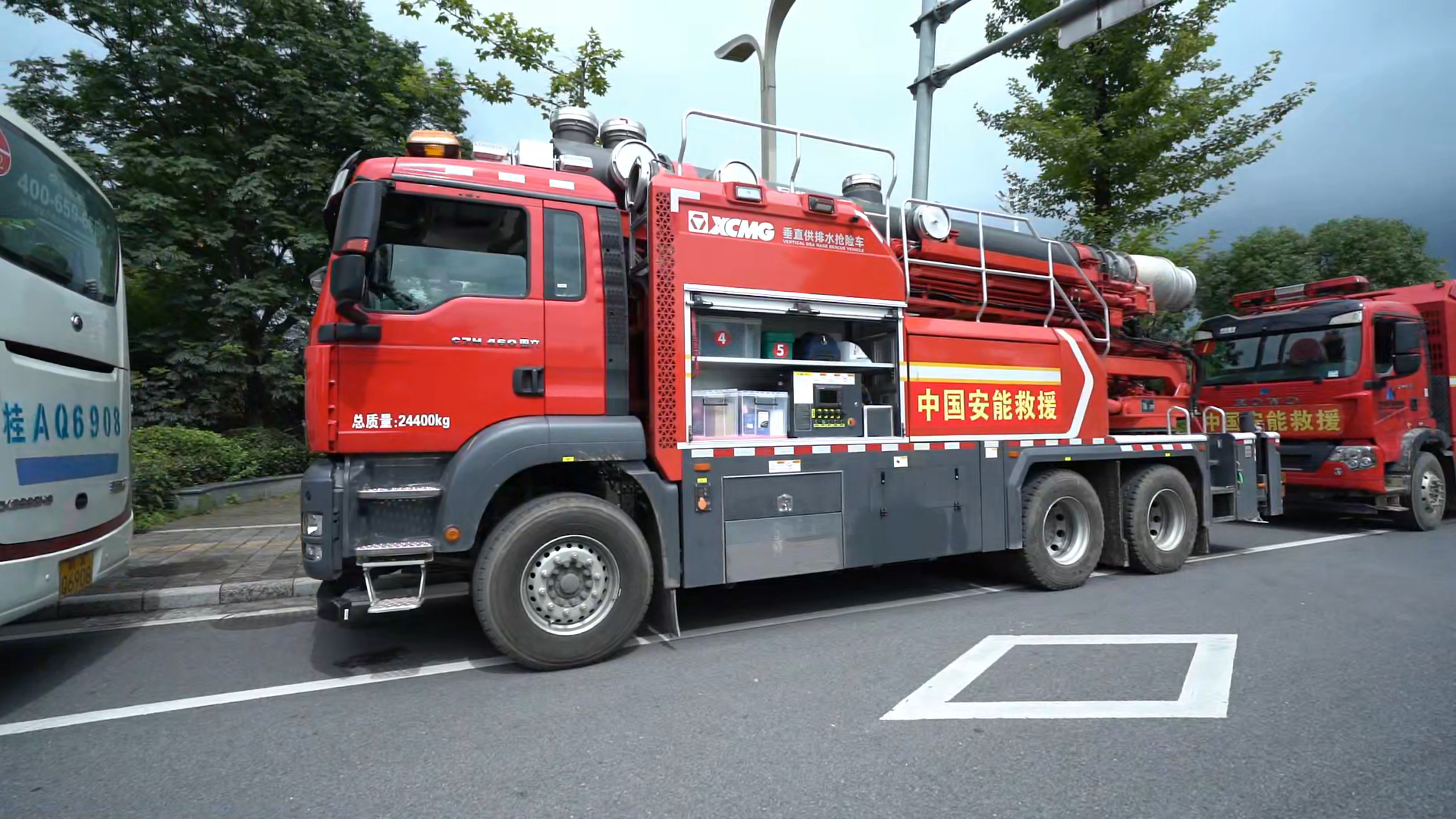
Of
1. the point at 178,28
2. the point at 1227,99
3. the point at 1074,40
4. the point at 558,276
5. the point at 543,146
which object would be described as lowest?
the point at 558,276

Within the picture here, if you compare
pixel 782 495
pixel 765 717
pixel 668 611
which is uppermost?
pixel 782 495

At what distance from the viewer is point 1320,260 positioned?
2464 centimetres

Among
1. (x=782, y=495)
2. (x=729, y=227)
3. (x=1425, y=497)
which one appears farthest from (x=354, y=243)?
(x=1425, y=497)

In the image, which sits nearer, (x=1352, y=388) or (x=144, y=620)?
(x=144, y=620)

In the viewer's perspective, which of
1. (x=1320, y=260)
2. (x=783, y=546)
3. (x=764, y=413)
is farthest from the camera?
(x=1320, y=260)

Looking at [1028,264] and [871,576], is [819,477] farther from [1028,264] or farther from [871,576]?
[1028,264]

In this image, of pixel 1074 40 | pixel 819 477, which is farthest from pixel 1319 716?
pixel 1074 40

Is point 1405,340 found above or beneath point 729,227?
beneath

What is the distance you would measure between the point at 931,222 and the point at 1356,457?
7.06m

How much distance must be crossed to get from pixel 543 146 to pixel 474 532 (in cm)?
261

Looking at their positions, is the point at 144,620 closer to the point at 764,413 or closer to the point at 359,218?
the point at 359,218

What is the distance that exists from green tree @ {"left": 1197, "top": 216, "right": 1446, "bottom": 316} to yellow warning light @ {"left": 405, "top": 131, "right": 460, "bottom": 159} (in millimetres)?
21630

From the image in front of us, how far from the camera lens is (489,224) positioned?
475cm

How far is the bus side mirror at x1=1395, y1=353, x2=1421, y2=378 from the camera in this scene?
373 inches
